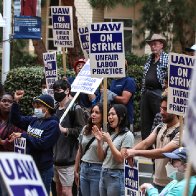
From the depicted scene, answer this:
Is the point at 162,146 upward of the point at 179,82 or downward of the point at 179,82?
downward

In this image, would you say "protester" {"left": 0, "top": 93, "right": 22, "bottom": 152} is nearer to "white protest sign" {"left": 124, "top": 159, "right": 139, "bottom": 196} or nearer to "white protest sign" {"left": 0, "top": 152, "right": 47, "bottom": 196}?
"white protest sign" {"left": 124, "top": 159, "right": 139, "bottom": 196}

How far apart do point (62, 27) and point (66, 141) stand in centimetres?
372

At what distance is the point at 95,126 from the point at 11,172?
12.8 feet

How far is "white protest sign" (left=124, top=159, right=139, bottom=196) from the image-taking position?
7.65 m

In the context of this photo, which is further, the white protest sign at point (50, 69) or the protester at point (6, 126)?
the white protest sign at point (50, 69)

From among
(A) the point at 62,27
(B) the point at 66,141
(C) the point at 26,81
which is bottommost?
(B) the point at 66,141

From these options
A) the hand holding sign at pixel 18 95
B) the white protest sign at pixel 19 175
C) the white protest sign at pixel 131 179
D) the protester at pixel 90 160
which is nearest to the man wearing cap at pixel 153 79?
the hand holding sign at pixel 18 95

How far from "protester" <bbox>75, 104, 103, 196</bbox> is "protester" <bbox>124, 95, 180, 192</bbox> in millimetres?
831

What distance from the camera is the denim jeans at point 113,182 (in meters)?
8.22

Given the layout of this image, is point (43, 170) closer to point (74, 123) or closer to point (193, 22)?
point (74, 123)

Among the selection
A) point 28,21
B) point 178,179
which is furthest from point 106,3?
point 178,179

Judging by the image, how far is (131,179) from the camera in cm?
771

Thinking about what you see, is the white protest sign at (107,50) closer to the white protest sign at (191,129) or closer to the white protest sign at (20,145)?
the white protest sign at (20,145)

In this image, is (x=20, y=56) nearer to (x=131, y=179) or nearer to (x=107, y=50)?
(x=107, y=50)
